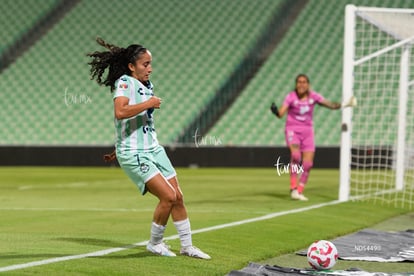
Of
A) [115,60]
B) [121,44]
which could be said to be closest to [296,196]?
[115,60]

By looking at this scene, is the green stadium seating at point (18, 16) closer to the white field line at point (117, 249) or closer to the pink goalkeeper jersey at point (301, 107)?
the pink goalkeeper jersey at point (301, 107)

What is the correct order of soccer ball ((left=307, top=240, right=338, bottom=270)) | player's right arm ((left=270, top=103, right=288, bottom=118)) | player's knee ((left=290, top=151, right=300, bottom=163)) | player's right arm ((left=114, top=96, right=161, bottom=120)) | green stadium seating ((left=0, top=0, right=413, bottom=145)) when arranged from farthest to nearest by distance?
green stadium seating ((left=0, top=0, right=413, bottom=145))
player's knee ((left=290, top=151, right=300, bottom=163))
player's right arm ((left=270, top=103, right=288, bottom=118))
player's right arm ((left=114, top=96, right=161, bottom=120))
soccer ball ((left=307, top=240, right=338, bottom=270))

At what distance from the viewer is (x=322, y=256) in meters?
7.58

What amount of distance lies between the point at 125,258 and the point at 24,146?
2180 cm

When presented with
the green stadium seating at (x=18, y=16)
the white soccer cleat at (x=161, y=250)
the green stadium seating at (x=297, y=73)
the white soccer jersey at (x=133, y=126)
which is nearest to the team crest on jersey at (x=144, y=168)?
the white soccer jersey at (x=133, y=126)

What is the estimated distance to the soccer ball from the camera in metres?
7.59

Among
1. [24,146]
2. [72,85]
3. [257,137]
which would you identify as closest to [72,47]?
[72,85]

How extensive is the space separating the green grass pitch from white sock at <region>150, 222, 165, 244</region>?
0.48ft

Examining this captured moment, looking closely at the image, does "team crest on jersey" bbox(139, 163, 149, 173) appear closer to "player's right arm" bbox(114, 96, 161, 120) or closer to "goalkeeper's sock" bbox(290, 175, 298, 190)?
"player's right arm" bbox(114, 96, 161, 120)

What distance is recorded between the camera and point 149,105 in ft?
25.3

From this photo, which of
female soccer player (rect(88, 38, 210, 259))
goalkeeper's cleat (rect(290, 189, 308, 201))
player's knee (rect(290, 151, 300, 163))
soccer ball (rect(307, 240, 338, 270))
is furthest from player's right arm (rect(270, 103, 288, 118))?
soccer ball (rect(307, 240, 338, 270))

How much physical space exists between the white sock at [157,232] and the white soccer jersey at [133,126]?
2.27 feet

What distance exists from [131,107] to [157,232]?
1187 mm

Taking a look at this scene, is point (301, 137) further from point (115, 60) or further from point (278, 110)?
point (115, 60)
